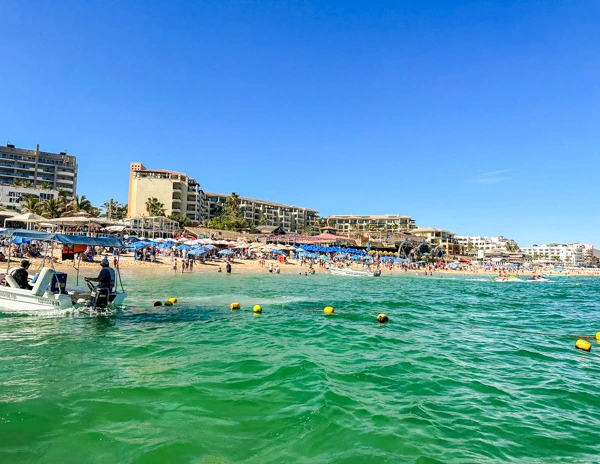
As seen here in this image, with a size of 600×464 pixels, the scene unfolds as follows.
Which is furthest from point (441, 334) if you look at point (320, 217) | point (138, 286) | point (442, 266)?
point (320, 217)

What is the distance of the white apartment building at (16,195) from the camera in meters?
76.2

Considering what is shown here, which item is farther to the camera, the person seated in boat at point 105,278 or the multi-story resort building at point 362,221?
the multi-story resort building at point 362,221

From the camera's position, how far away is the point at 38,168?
3861 inches

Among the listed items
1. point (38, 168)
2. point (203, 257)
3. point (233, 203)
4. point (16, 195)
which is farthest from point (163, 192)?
point (203, 257)

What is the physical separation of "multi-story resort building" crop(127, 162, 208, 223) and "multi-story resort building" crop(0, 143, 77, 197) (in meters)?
17.8

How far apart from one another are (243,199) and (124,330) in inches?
4249

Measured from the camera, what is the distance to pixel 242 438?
6.13 m

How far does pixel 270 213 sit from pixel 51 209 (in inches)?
2741

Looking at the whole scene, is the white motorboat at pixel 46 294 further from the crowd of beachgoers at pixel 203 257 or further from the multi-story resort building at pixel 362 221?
the multi-story resort building at pixel 362 221

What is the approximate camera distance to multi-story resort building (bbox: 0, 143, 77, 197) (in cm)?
9544

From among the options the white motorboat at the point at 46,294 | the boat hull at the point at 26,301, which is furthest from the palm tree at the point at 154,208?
the boat hull at the point at 26,301

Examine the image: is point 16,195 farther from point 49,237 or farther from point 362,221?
point 362,221

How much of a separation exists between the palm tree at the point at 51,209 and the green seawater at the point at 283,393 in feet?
179

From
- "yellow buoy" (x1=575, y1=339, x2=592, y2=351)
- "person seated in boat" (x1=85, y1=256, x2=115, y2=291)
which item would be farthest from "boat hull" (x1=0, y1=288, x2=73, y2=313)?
"yellow buoy" (x1=575, y1=339, x2=592, y2=351)
